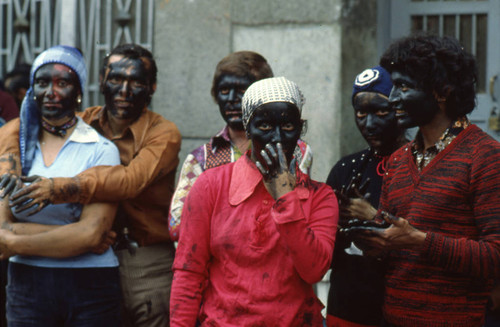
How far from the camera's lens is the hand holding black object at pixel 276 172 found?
2480 mm

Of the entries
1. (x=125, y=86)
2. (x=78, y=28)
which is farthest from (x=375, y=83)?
(x=78, y=28)

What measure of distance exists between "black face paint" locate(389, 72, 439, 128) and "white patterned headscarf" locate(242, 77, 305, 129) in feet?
1.42

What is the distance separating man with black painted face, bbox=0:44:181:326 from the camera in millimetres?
3793

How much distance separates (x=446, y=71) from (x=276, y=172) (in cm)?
87

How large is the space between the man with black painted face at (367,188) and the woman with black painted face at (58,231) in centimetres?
126

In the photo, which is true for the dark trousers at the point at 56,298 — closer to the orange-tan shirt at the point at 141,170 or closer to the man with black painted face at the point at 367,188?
the orange-tan shirt at the point at 141,170

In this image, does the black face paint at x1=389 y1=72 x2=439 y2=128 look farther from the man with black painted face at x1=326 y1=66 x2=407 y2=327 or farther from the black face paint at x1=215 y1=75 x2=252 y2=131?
the black face paint at x1=215 y1=75 x2=252 y2=131

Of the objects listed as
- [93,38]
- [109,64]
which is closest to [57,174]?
[109,64]

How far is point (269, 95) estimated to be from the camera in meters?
2.68

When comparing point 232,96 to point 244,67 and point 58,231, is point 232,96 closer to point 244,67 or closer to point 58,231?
point 244,67

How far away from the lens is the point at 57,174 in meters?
3.54

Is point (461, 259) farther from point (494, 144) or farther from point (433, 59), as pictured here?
point (433, 59)

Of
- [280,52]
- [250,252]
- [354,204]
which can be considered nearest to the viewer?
[250,252]

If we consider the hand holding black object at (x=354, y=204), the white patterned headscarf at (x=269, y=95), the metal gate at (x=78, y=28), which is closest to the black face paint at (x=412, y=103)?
the hand holding black object at (x=354, y=204)
